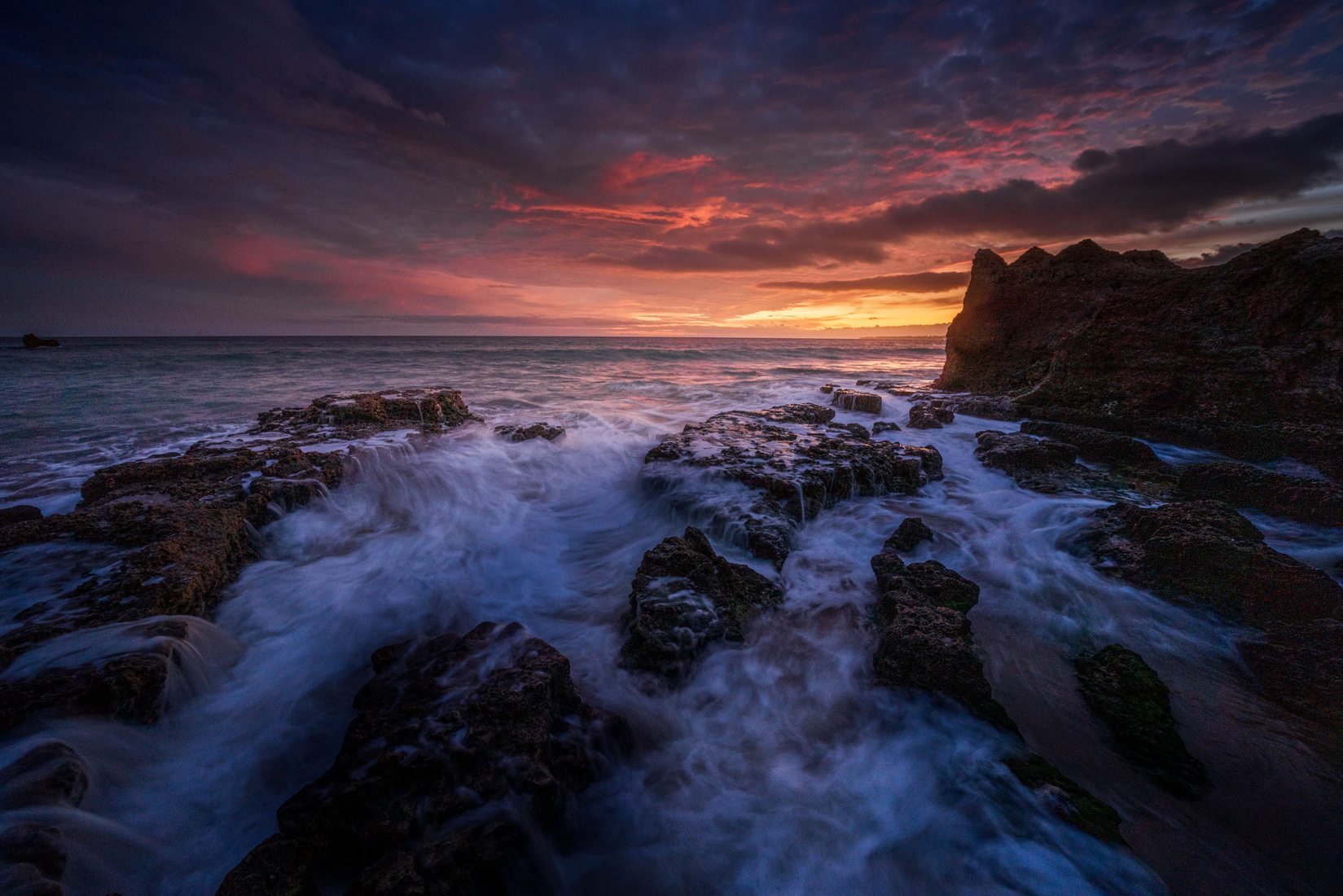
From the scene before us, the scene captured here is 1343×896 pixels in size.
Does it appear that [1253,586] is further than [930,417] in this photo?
No

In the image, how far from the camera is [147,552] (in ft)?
12.7

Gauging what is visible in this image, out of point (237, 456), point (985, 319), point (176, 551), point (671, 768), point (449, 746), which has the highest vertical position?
point (985, 319)

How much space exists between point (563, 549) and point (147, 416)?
13422mm

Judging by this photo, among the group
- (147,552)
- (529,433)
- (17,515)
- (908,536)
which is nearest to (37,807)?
(147,552)

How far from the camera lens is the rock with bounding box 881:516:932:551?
17.6 ft

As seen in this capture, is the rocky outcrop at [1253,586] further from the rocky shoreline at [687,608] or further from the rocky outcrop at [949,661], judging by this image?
the rocky outcrop at [949,661]

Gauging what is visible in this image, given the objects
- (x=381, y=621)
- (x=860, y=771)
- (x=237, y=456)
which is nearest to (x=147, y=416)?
(x=237, y=456)

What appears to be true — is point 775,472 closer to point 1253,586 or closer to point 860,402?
point 1253,586

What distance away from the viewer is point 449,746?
260 centimetres

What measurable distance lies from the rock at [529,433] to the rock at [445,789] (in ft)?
22.4

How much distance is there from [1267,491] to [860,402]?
7782 millimetres

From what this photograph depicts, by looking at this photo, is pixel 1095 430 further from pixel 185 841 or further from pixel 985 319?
pixel 185 841

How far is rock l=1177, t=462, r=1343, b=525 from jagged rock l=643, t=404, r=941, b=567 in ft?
9.92

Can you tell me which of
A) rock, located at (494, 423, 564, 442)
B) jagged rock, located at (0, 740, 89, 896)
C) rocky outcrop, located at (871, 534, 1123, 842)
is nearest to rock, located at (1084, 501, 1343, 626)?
rocky outcrop, located at (871, 534, 1123, 842)
